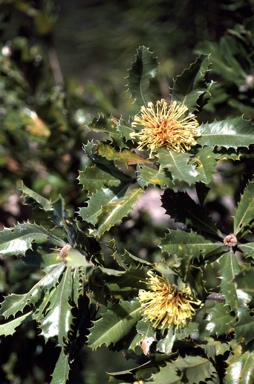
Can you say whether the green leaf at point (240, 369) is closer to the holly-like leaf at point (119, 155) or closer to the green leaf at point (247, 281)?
the green leaf at point (247, 281)

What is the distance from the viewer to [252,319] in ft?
2.24

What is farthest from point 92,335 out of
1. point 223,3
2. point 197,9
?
point 197,9

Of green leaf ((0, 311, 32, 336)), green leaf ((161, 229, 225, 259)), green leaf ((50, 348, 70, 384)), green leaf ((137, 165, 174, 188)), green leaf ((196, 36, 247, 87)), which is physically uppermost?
green leaf ((196, 36, 247, 87))

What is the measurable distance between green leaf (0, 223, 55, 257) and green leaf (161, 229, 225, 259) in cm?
19

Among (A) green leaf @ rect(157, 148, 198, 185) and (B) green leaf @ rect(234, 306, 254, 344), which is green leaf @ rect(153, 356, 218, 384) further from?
(A) green leaf @ rect(157, 148, 198, 185)

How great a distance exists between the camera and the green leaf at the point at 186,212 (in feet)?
2.63

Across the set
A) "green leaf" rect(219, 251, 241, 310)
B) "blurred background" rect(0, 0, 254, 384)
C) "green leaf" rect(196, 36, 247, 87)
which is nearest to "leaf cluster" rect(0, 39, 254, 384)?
"green leaf" rect(219, 251, 241, 310)

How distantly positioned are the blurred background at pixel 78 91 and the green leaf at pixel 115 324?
10.5 inches

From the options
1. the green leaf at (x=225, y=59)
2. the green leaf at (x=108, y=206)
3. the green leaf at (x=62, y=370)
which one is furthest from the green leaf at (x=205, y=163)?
the green leaf at (x=225, y=59)

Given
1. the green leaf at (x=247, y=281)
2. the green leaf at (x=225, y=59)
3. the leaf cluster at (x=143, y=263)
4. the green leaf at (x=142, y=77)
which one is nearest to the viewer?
the green leaf at (x=247, y=281)

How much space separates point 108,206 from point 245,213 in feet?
0.71

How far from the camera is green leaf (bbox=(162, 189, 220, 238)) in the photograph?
80 centimetres

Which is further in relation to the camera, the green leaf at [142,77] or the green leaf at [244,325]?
the green leaf at [142,77]

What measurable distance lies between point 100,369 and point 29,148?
88cm
